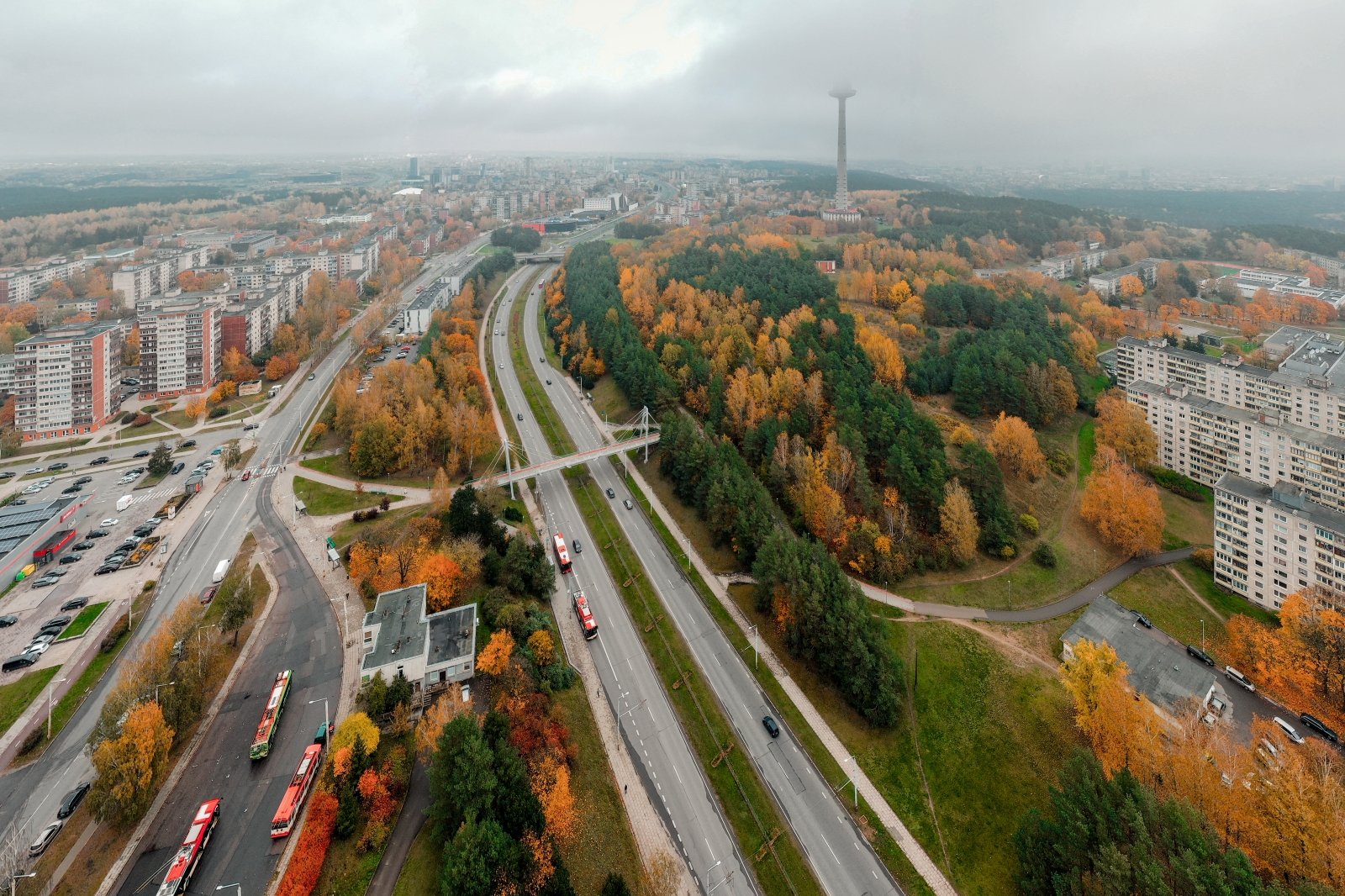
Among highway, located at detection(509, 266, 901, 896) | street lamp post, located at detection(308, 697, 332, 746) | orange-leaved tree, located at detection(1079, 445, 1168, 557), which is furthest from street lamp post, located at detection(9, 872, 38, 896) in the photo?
orange-leaved tree, located at detection(1079, 445, 1168, 557)

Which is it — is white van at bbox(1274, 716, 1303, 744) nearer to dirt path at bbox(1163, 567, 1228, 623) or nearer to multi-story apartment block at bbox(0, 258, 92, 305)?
dirt path at bbox(1163, 567, 1228, 623)

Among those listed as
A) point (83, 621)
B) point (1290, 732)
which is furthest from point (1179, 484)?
point (83, 621)

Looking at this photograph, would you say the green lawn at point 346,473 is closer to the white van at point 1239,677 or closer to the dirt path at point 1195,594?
the white van at point 1239,677

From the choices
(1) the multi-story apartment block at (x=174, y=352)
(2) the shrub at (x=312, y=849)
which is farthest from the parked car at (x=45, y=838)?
(1) the multi-story apartment block at (x=174, y=352)

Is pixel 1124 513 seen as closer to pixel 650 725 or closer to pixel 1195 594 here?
pixel 1195 594

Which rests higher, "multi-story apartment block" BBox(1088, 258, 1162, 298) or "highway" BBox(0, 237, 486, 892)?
"multi-story apartment block" BBox(1088, 258, 1162, 298)

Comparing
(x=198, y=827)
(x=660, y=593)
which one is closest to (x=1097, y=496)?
(x=660, y=593)
